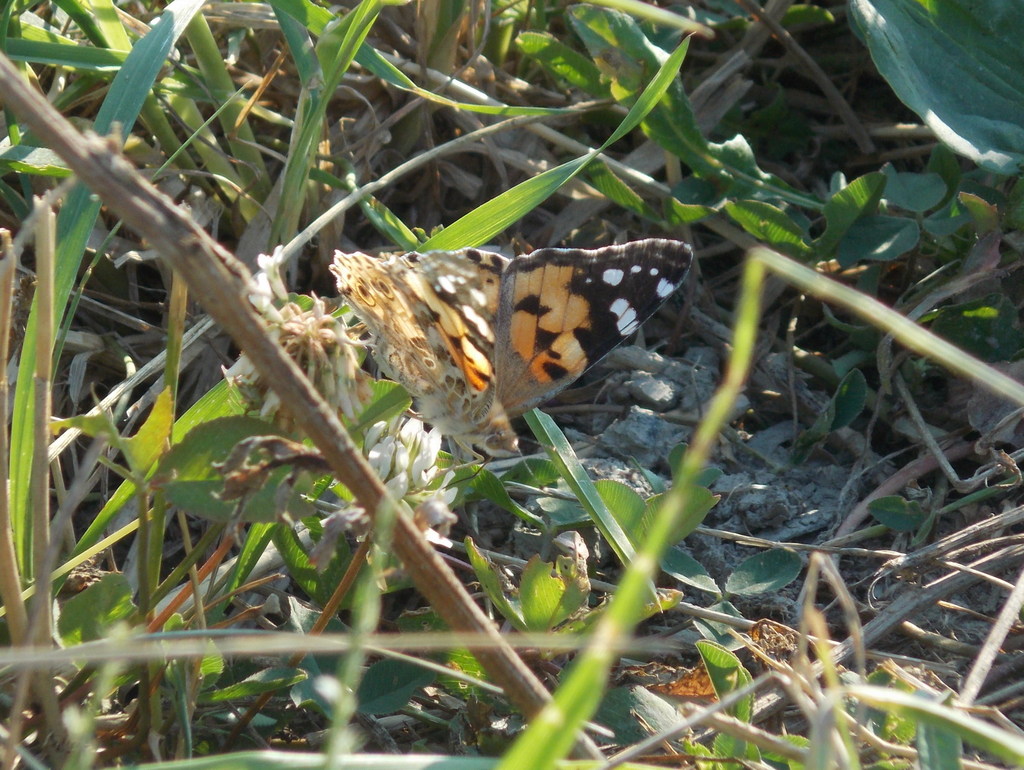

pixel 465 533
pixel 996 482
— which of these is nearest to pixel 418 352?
pixel 465 533

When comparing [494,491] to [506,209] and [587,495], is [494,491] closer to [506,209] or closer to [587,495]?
[587,495]

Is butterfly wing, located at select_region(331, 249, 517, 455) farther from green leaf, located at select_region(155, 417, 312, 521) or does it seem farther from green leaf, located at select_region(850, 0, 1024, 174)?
green leaf, located at select_region(850, 0, 1024, 174)

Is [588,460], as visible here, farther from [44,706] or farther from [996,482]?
[44,706]

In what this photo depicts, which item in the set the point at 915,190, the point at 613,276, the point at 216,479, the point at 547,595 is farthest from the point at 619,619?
the point at 915,190

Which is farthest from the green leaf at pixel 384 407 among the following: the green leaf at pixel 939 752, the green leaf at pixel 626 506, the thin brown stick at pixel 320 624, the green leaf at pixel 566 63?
the green leaf at pixel 566 63

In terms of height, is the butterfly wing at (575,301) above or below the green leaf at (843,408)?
above

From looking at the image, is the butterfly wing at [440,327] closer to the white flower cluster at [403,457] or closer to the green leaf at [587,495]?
the green leaf at [587,495]
